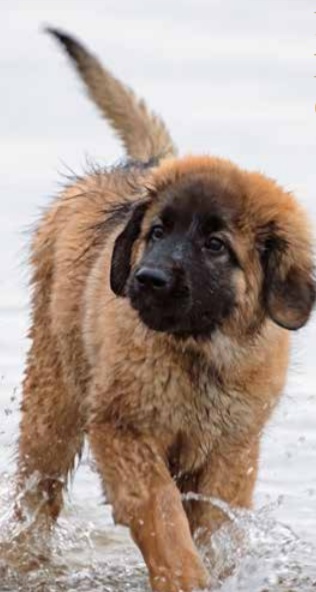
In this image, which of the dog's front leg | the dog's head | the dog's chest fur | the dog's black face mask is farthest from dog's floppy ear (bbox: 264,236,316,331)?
the dog's front leg

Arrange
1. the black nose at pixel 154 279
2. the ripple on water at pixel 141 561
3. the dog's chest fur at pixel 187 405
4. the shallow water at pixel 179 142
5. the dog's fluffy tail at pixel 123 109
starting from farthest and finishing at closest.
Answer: the dog's fluffy tail at pixel 123 109, the shallow water at pixel 179 142, the ripple on water at pixel 141 561, the dog's chest fur at pixel 187 405, the black nose at pixel 154 279

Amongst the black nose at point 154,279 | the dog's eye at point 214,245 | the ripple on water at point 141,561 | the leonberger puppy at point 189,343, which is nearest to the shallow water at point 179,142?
the ripple on water at point 141,561

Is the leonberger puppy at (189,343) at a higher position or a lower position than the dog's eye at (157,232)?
lower

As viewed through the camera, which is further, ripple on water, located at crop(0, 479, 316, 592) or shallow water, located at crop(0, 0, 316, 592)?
shallow water, located at crop(0, 0, 316, 592)

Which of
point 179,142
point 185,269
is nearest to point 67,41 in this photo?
point 185,269

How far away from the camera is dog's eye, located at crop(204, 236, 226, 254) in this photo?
9.77 meters

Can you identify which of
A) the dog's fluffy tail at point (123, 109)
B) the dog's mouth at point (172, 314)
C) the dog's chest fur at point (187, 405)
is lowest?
the dog's chest fur at point (187, 405)

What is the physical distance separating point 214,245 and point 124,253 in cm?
43

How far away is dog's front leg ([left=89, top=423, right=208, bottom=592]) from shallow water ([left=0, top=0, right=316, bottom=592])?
1.31 ft

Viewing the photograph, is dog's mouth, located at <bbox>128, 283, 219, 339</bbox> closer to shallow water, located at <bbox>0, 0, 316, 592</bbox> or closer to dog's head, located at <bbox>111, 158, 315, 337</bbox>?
dog's head, located at <bbox>111, 158, 315, 337</bbox>

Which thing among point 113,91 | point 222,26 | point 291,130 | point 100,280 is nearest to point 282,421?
point 113,91

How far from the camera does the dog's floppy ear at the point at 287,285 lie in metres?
9.90

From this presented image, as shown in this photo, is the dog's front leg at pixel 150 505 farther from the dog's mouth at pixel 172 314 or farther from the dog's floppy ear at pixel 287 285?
the dog's floppy ear at pixel 287 285

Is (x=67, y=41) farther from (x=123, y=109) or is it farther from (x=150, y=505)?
(x=150, y=505)
